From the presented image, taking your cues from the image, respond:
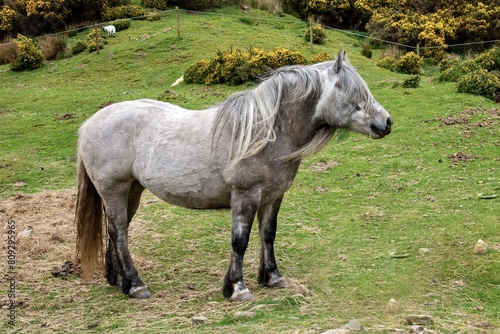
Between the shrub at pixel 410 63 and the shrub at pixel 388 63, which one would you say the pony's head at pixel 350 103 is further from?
the shrub at pixel 388 63

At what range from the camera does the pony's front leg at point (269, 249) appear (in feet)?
19.1

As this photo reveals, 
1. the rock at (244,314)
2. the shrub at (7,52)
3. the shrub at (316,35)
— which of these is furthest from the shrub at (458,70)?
the shrub at (7,52)

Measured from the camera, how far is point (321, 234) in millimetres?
7367

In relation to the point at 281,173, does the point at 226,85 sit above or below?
below

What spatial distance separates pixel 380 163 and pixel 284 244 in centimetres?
350

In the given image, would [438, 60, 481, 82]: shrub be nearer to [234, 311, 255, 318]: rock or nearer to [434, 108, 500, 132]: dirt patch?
[434, 108, 500, 132]: dirt patch

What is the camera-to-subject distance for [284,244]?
7109mm

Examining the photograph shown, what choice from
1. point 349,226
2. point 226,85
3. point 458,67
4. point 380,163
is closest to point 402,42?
point 458,67

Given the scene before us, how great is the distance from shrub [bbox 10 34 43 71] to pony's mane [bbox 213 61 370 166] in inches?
579

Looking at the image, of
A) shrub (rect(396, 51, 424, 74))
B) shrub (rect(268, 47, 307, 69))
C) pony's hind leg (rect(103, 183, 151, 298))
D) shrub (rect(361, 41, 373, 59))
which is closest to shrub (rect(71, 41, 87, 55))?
shrub (rect(268, 47, 307, 69))

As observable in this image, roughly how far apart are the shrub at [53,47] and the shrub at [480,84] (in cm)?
1280

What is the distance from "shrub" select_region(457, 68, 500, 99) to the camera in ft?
41.4

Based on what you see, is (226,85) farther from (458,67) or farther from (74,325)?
(74,325)

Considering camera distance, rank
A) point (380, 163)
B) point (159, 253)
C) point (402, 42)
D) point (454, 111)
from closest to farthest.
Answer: point (159, 253) → point (380, 163) → point (454, 111) → point (402, 42)
